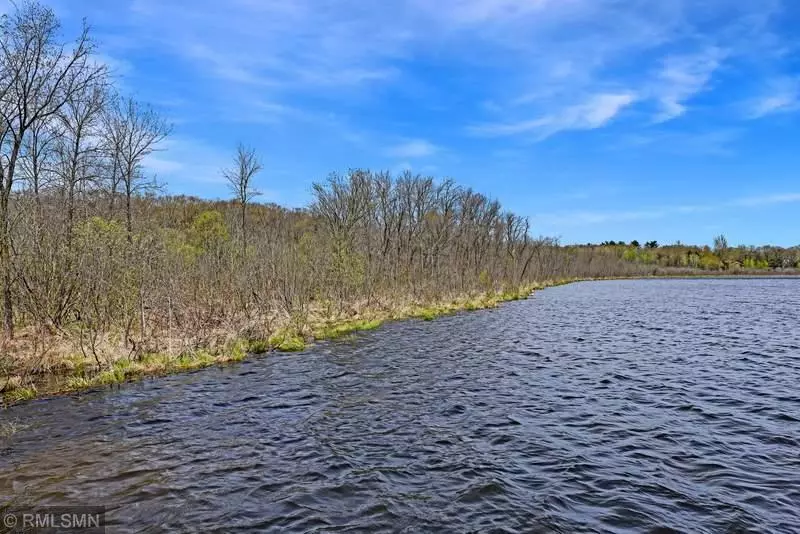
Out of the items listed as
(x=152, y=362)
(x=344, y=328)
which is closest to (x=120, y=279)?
(x=152, y=362)

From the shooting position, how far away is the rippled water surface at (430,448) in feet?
21.3

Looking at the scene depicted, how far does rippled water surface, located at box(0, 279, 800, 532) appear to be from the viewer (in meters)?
6.49

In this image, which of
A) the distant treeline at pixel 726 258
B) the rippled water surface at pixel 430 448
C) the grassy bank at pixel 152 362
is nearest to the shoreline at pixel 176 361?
the grassy bank at pixel 152 362

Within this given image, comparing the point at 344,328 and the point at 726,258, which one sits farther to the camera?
the point at 726,258

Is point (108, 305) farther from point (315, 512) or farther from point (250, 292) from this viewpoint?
point (315, 512)

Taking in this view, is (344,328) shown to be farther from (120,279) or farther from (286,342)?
(120,279)

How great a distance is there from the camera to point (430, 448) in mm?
8977

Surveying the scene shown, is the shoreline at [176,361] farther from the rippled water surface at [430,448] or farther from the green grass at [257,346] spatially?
the rippled water surface at [430,448]

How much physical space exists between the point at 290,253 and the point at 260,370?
9292 millimetres

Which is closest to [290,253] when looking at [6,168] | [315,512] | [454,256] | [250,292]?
[250,292]

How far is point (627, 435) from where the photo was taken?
9.56 meters

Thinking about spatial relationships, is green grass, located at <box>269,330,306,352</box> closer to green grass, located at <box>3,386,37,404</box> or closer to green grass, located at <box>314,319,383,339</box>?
green grass, located at <box>314,319,383,339</box>

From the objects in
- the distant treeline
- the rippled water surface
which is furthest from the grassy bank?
the distant treeline

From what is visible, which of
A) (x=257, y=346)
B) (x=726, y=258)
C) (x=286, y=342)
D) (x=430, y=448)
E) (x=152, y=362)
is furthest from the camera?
(x=726, y=258)
